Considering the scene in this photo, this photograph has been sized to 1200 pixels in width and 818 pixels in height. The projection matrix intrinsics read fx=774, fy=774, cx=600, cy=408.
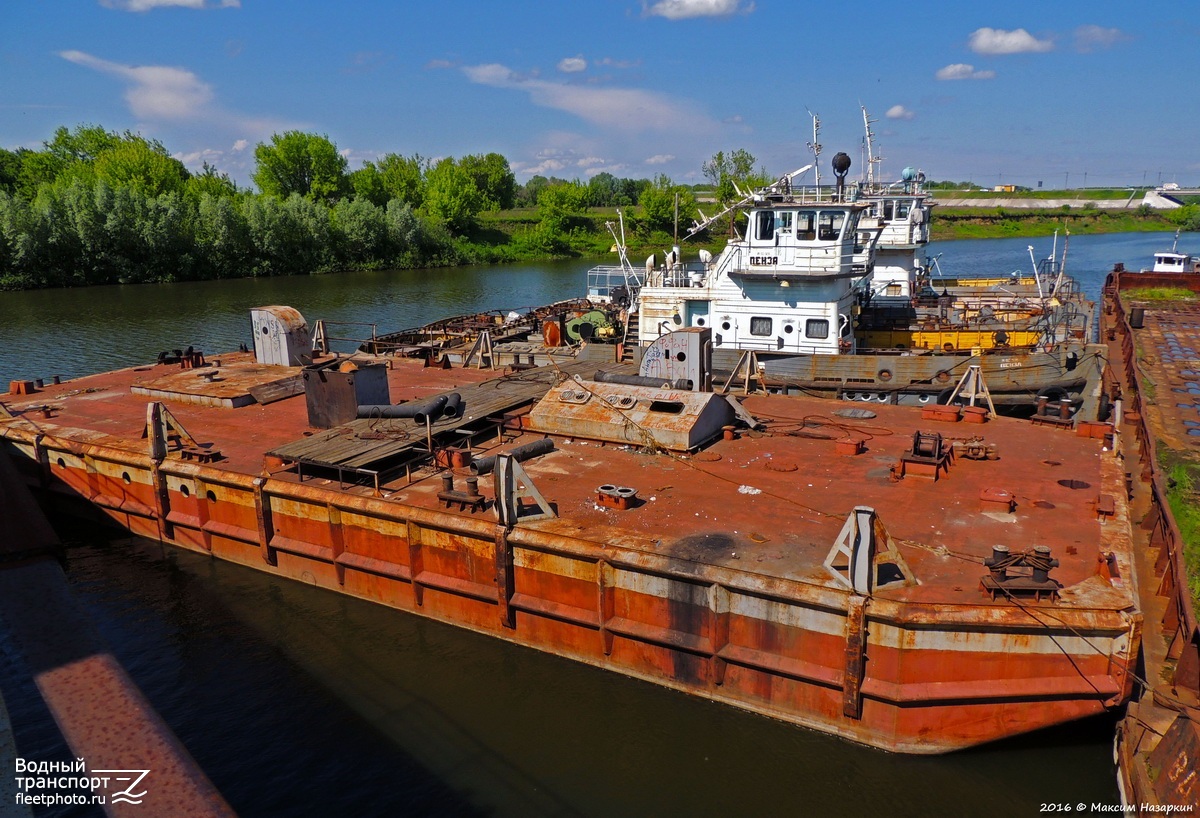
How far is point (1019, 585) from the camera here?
8953 millimetres

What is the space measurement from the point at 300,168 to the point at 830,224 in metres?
88.1

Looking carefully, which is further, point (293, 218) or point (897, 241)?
point (293, 218)

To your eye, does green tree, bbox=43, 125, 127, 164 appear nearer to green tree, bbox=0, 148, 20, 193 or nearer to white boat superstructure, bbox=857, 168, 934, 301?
green tree, bbox=0, 148, 20, 193

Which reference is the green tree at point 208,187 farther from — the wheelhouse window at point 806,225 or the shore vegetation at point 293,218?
the wheelhouse window at point 806,225

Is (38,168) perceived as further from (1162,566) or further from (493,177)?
(1162,566)

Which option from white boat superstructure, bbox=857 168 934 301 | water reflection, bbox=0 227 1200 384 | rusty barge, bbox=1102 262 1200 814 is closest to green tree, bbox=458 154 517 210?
water reflection, bbox=0 227 1200 384

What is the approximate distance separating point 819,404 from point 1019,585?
9.61m

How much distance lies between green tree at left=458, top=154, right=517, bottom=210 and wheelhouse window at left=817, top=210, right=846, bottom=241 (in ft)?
346

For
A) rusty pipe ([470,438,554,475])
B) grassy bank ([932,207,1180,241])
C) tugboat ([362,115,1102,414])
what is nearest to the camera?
rusty pipe ([470,438,554,475])

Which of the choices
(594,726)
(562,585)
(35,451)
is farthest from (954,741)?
(35,451)

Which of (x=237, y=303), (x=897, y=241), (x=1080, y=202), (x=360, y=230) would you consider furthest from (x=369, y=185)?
(x=1080, y=202)

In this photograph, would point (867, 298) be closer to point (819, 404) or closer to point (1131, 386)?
point (1131, 386)

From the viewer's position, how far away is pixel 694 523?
1155 centimetres

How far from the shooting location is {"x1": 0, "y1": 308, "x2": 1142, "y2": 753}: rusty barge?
9117mm
